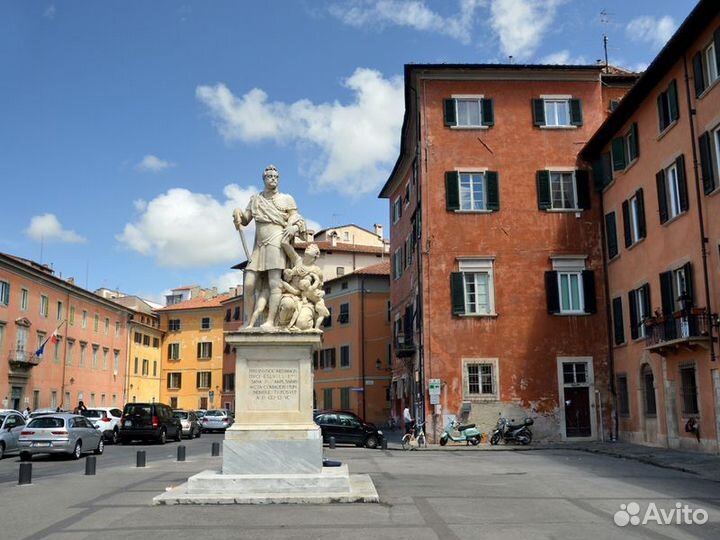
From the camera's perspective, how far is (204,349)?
74500 mm

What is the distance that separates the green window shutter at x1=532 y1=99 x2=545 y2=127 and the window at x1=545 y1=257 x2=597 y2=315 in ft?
18.8

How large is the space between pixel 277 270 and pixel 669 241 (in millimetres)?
15462

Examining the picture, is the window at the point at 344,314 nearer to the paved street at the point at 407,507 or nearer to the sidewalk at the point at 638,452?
the sidewalk at the point at 638,452

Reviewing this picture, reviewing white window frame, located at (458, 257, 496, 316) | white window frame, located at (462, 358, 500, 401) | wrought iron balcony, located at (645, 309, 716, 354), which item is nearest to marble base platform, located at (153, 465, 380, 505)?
wrought iron balcony, located at (645, 309, 716, 354)

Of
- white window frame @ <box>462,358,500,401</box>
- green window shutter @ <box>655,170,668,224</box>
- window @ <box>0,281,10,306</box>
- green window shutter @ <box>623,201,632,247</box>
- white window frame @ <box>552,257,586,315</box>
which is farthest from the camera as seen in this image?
window @ <box>0,281,10,306</box>

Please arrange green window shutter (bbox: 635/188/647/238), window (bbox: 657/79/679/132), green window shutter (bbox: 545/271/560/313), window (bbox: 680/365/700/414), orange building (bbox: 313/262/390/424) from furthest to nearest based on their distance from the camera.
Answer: orange building (bbox: 313/262/390/424) → green window shutter (bbox: 545/271/560/313) → green window shutter (bbox: 635/188/647/238) → window (bbox: 657/79/679/132) → window (bbox: 680/365/700/414)

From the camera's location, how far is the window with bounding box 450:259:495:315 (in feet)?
98.1

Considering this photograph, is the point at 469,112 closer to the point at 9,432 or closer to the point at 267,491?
the point at 9,432

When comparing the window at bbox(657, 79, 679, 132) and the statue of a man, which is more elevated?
the window at bbox(657, 79, 679, 132)

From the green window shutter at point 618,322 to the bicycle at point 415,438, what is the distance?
8.27 metres

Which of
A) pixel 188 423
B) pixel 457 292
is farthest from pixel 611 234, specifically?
pixel 188 423

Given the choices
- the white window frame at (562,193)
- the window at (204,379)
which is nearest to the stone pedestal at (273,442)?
the white window frame at (562,193)

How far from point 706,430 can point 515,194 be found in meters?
12.6

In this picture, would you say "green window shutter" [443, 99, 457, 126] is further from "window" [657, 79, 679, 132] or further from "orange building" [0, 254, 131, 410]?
"orange building" [0, 254, 131, 410]
